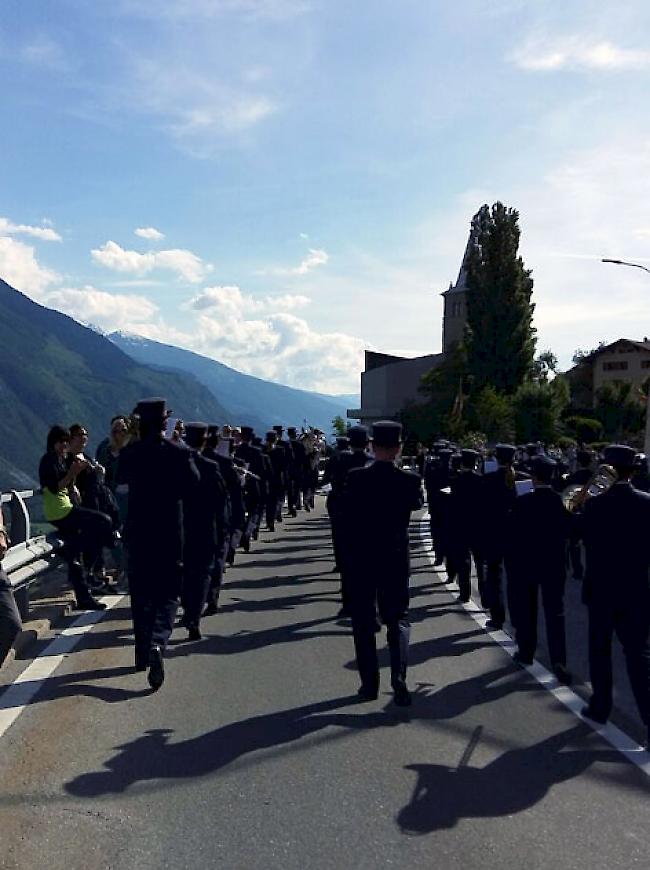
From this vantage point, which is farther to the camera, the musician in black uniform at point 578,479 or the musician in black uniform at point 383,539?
the musician in black uniform at point 578,479

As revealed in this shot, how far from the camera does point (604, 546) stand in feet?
→ 19.1

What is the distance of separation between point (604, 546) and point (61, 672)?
3723 millimetres

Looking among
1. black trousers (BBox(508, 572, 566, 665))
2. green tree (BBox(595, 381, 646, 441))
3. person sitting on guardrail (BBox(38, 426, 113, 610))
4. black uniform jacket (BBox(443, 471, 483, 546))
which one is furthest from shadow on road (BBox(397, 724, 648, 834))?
green tree (BBox(595, 381, 646, 441))

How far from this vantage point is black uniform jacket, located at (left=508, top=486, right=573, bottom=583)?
7.34 m

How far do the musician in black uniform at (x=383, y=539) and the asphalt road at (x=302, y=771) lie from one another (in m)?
0.49

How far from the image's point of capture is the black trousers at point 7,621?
219 inches

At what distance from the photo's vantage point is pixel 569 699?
6.47 meters

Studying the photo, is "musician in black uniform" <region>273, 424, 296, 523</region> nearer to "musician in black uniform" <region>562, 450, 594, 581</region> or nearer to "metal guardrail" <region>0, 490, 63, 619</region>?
"musician in black uniform" <region>562, 450, 594, 581</region>

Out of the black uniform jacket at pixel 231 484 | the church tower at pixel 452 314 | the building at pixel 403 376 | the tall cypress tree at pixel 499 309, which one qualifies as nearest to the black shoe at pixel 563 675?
the black uniform jacket at pixel 231 484

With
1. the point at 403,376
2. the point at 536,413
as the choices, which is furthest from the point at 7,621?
the point at 403,376

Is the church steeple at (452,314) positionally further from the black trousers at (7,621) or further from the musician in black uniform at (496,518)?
the black trousers at (7,621)

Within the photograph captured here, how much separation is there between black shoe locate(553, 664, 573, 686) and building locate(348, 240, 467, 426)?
3723 inches

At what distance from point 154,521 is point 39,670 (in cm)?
130

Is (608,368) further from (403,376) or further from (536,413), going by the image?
(536,413)
